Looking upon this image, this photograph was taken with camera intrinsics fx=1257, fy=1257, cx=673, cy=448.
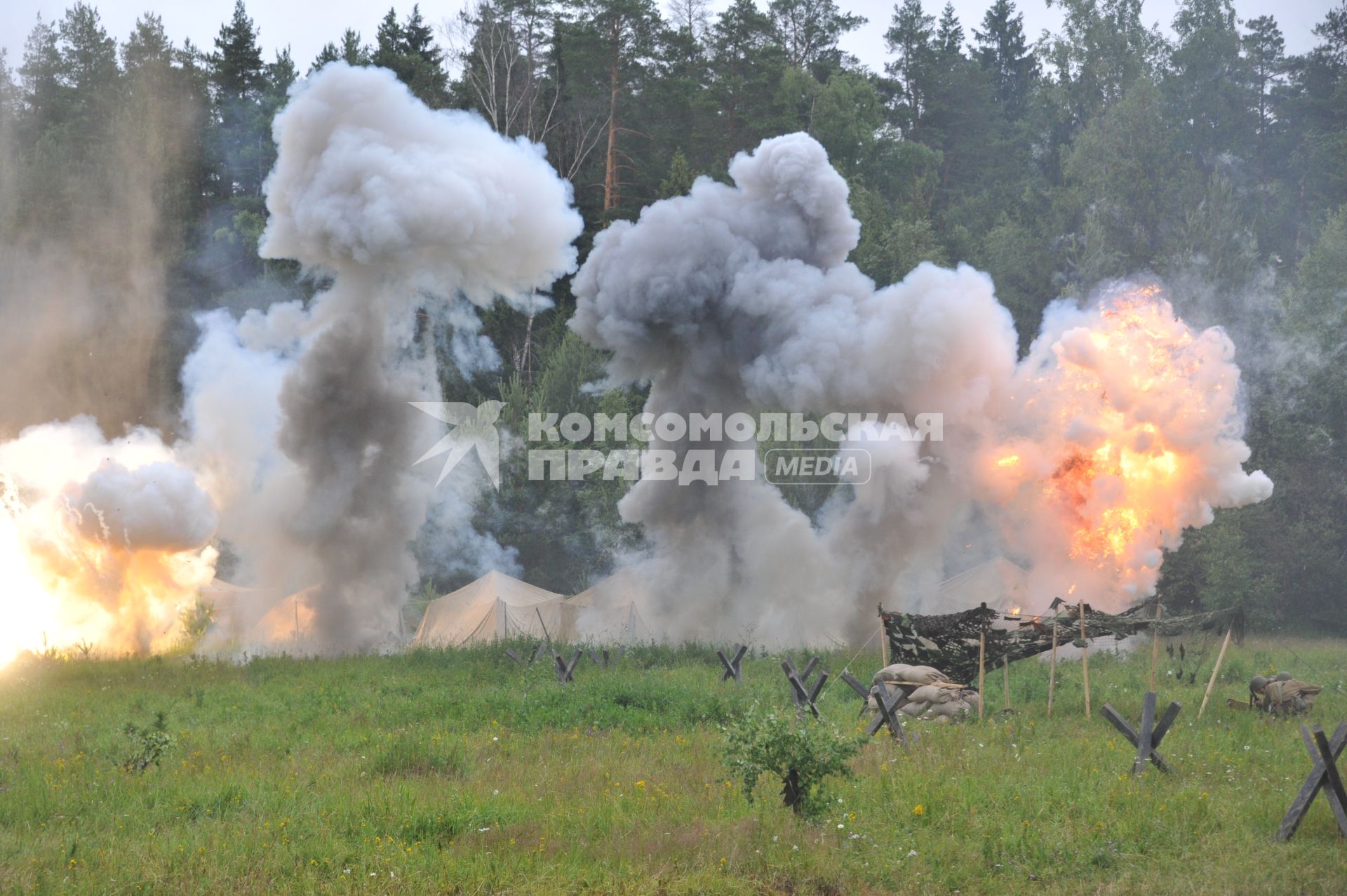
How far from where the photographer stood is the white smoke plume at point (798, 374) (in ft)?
97.9

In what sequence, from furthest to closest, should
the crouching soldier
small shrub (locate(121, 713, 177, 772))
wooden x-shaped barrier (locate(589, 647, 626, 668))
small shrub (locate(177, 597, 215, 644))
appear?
small shrub (locate(177, 597, 215, 644)) < wooden x-shaped barrier (locate(589, 647, 626, 668)) < the crouching soldier < small shrub (locate(121, 713, 177, 772))

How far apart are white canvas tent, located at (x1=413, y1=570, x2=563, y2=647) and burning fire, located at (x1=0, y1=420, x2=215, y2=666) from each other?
6484mm

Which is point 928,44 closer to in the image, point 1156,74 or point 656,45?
point 1156,74

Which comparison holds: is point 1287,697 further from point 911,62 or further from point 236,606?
point 911,62

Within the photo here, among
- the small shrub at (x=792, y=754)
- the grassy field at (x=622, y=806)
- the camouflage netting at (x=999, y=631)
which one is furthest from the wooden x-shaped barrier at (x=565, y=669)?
the small shrub at (x=792, y=754)

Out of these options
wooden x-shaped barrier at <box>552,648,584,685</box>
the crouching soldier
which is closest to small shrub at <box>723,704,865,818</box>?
the crouching soldier

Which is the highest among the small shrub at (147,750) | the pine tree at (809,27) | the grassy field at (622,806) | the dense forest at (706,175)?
the pine tree at (809,27)

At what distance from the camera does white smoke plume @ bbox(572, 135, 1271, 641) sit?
97.9ft

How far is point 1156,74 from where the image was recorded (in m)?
56.1

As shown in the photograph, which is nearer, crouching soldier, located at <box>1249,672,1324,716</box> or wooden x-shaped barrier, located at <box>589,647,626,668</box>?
crouching soldier, located at <box>1249,672,1324,716</box>

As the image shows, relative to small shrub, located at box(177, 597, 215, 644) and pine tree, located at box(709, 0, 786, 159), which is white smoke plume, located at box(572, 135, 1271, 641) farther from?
pine tree, located at box(709, 0, 786, 159)

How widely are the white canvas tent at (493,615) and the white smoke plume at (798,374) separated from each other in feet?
9.54

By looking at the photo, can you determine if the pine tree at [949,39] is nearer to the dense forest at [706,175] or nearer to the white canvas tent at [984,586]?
the dense forest at [706,175]

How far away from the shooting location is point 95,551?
3100cm
